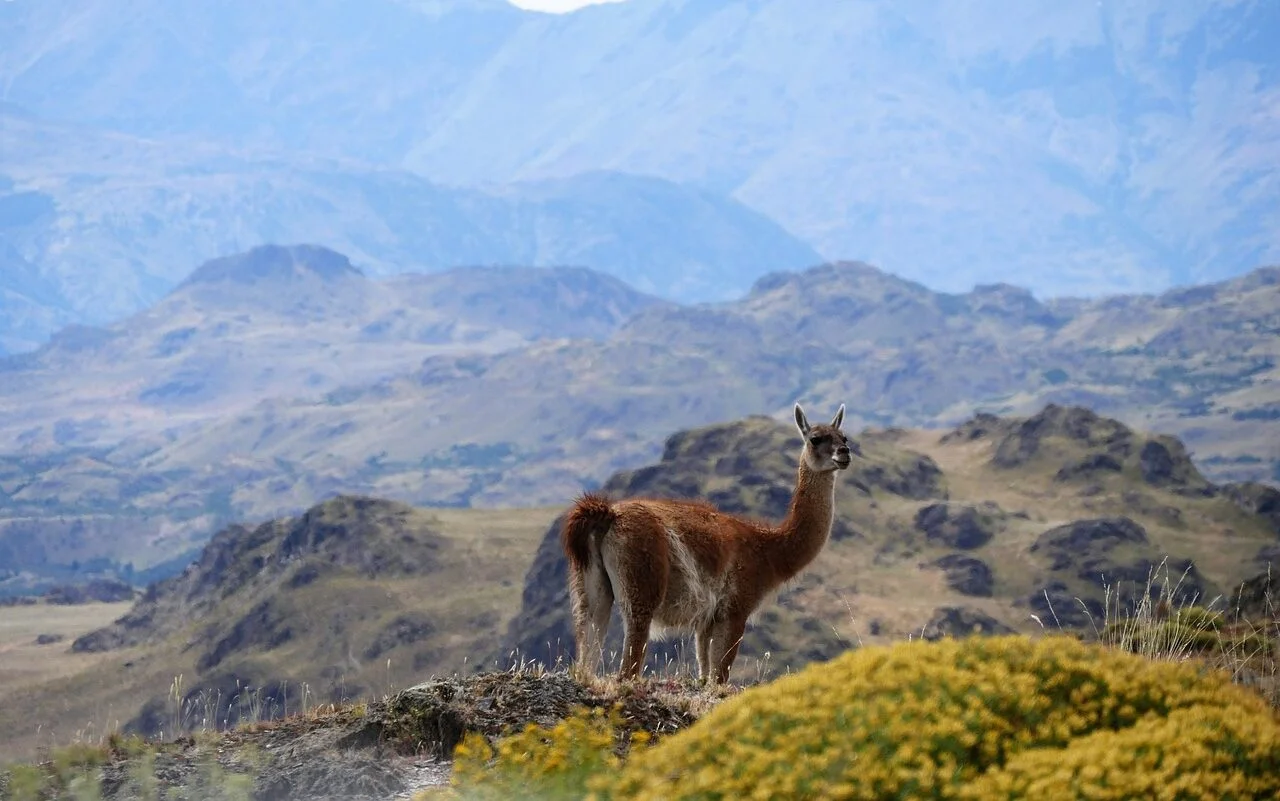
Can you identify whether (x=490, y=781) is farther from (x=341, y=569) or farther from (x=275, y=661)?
(x=341, y=569)

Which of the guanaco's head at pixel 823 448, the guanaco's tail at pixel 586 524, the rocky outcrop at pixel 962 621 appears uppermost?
the guanaco's head at pixel 823 448

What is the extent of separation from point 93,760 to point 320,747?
6.04 ft

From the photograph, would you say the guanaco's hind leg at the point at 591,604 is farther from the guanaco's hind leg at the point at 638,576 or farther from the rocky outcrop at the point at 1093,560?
the rocky outcrop at the point at 1093,560

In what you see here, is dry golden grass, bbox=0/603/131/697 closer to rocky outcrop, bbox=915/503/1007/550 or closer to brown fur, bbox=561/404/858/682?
rocky outcrop, bbox=915/503/1007/550

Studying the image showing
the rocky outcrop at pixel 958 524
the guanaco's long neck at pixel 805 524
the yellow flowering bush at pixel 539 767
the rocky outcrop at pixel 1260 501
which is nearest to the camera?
the yellow flowering bush at pixel 539 767

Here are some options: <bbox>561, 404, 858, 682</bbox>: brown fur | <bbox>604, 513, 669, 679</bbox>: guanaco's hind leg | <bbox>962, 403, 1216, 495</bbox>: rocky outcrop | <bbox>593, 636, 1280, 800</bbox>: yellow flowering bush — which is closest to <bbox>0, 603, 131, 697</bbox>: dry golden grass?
<bbox>962, 403, 1216, 495</bbox>: rocky outcrop

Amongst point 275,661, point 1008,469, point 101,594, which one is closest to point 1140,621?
point 275,661

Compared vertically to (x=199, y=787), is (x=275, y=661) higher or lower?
lower

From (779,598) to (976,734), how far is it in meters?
101

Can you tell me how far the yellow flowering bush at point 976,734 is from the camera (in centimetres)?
812

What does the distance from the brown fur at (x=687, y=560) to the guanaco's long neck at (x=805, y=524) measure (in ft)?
0.04

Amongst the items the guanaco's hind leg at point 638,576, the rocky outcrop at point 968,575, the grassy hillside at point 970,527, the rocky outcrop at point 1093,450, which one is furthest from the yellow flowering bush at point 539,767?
the rocky outcrop at point 1093,450

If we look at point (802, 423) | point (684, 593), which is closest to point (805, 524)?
point (802, 423)

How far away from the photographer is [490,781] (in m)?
10.1
